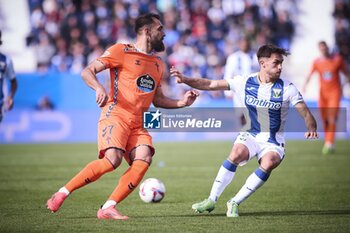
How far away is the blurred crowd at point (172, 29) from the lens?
2642 cm

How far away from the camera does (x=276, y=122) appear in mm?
8805

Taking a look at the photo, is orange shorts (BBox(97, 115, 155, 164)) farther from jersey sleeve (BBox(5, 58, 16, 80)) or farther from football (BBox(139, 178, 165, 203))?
jersey sleeve (BBox(5, 58, 16, 80))

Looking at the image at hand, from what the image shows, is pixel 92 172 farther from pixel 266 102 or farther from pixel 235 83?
pixel 266 102

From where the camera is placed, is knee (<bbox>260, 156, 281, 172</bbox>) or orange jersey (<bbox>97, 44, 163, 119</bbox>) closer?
orange jersey (<bbox>97, 44, 163, 119</bbox>)

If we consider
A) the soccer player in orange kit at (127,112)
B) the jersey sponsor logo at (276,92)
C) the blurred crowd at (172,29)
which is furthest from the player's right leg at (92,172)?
the blurred crowd at (172,29)

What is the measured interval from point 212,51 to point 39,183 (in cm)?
1582

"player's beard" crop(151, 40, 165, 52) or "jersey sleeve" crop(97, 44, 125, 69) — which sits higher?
"player's beard" crop(151, 40, 165, 52)

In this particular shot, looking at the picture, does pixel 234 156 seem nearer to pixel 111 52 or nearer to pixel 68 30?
pixel 111 52

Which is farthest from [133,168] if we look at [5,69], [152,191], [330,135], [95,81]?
[330,135]

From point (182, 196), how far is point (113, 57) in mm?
3252

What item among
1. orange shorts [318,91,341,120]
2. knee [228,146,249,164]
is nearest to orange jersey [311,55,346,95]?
orange shorts [318,91,341,120]

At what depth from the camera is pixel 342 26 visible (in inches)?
1163

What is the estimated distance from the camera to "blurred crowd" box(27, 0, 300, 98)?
86.7 ft

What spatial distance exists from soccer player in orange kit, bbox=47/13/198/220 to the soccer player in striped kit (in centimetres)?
43
